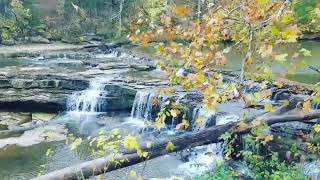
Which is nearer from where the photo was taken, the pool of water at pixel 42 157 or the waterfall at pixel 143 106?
the pool of water at pixel 42 157

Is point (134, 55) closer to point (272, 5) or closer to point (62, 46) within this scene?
point (62, 46)

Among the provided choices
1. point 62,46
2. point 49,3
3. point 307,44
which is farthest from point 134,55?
point 49,3

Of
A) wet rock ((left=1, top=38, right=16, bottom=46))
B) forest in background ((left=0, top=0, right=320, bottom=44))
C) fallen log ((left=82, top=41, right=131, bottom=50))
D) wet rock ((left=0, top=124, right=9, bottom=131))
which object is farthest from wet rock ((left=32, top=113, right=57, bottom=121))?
wet rock ((left=1, top=38, right=16, bottom=46))

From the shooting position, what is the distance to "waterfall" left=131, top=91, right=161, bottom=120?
45.3 feet

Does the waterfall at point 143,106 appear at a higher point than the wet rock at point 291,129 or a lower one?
lower

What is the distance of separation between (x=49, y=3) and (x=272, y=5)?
105 ft

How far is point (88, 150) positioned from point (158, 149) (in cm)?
663

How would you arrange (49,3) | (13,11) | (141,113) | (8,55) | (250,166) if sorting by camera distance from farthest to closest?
(49,3), (13,11), (8,55), (141,113), (250,166)

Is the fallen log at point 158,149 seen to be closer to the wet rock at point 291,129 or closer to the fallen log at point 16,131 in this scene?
the wet rock at point 291,129

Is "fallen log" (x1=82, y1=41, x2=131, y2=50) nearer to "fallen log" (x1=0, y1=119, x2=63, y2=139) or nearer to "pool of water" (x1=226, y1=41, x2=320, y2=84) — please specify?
"pool of water" (x1=226, y1=41, x2=320, y2=84)

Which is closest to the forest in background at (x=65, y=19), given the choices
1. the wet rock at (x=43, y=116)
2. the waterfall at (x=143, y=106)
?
the wet rock at (x=43, y=116)

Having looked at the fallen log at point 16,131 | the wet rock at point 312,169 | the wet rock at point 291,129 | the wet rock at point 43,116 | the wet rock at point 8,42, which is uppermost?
the wet rock at point 291,129

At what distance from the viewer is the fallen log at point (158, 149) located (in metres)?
3.88

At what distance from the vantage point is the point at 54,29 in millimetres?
30078
